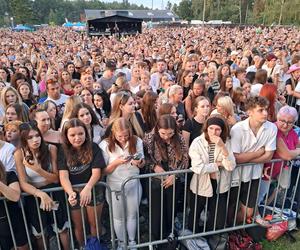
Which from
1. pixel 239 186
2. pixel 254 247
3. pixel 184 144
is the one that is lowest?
pixel 254 247

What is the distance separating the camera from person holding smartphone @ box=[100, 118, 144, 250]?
351 centimetres

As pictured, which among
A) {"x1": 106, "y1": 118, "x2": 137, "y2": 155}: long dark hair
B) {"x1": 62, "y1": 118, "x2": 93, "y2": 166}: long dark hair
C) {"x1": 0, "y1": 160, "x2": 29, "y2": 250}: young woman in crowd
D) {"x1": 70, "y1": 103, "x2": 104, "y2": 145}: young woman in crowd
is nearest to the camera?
{"x1": 0, "y1": 160, "x2": 29, "y2": 250}: young woman in crowd

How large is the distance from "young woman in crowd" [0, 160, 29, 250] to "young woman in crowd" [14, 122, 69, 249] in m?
0.10

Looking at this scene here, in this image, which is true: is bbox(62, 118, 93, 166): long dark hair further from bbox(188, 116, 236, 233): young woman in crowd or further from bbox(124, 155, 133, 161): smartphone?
bbox(188, 116, 236, 233): young woman in crowd

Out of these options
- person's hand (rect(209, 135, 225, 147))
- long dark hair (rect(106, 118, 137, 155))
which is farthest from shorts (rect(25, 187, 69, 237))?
person's hand (rect(209, 135, 225, 147))

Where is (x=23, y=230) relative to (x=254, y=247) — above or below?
above

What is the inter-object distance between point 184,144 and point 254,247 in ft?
5.42

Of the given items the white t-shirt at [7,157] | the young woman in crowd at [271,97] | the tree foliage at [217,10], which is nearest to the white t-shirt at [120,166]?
the white t-shirt at [7,157]

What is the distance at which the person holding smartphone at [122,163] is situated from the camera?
11.5 ft

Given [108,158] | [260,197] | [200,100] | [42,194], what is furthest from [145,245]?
[200,100]

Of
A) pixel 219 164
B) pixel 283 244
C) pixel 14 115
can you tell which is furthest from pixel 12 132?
pixel 283 244

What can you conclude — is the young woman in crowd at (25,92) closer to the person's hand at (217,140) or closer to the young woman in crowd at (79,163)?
the young woman in crowd at (79,163)

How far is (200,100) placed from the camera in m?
4.40

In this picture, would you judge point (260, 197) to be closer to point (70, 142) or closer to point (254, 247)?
point (254, 247)
